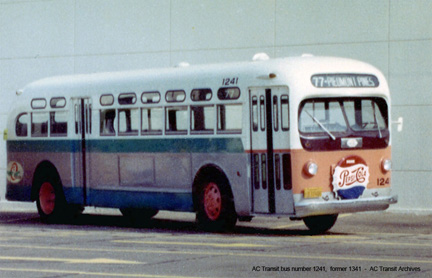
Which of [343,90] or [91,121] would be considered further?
[91,121]

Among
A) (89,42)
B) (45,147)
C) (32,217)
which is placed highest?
(89,42)

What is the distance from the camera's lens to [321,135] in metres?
17.4

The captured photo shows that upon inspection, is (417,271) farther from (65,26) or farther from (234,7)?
(65,26)

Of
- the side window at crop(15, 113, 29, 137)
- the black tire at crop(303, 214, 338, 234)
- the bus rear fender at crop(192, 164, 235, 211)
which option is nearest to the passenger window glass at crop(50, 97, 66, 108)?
the side window at crop(15, 113, 29, 137)

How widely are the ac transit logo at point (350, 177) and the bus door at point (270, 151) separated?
766 millimetres

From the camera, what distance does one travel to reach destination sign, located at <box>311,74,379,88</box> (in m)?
17.5

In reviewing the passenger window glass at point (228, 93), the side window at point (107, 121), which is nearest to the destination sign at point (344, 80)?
the passenger window glass at point (228, 93)

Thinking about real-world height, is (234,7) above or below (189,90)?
above

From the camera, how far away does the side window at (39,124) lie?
2200 centimetres

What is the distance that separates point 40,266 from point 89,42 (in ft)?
50.7

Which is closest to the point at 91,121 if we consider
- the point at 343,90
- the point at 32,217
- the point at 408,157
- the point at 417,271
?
the point at 32,217

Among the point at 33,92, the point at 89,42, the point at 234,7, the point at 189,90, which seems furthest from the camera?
the point at 89,42

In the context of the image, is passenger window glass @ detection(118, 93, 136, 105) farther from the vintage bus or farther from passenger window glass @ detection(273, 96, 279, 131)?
passenger window glass @ detection(273, 96, 279, 131)

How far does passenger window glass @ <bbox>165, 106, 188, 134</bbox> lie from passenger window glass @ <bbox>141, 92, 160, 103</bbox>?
36 centimetres
